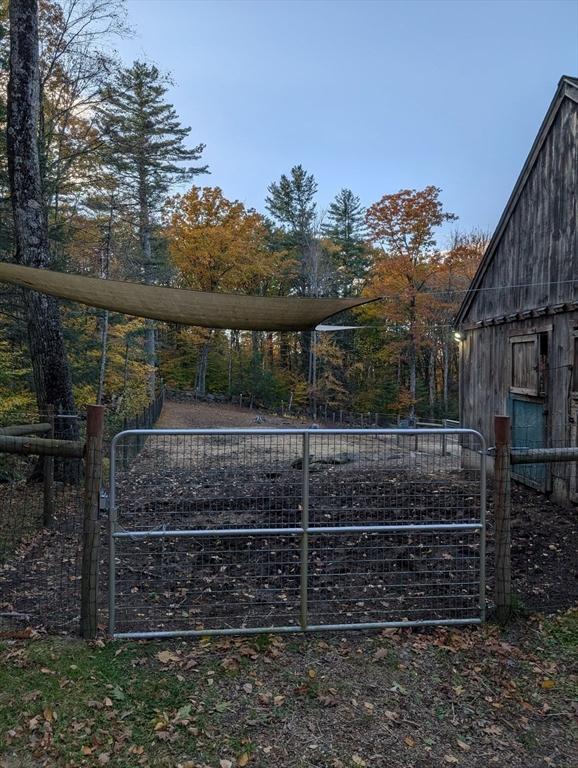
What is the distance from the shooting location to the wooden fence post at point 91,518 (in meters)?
2.62

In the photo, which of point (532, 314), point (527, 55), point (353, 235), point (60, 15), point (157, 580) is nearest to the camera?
point (157, 580)

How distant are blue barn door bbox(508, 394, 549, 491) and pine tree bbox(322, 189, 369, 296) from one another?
19.0 meters

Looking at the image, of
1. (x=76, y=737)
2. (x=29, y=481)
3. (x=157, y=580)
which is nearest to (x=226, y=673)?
(x=76, y=737)

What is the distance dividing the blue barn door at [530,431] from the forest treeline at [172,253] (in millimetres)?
3364

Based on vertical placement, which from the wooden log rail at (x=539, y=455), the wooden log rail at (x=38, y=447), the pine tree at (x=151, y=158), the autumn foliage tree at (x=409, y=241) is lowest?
the wooden log rail at (x=539, y=455)

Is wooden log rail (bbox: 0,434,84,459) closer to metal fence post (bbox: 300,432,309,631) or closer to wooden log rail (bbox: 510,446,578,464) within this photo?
metal fence post (bbox: 300,432,309,631)

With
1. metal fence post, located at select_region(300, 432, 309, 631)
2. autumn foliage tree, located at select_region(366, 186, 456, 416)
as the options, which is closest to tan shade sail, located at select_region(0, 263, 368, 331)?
metal fence post, located at select_region(300, 432, 309, 631)

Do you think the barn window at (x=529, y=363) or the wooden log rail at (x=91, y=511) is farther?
the barn window at (x=529, y=363)

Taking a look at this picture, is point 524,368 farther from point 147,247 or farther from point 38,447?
point 147,247

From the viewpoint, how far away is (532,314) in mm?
6562

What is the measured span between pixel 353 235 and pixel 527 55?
15.0 metres

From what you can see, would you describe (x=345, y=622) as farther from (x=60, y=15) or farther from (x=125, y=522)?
(x=60, y=15)

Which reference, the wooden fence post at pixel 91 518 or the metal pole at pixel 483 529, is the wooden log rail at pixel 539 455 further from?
the wooden fence post at pixel 91 518

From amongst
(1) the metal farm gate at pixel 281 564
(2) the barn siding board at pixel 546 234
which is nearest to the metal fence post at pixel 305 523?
(1) the metal farm gate at pixel 281 564
